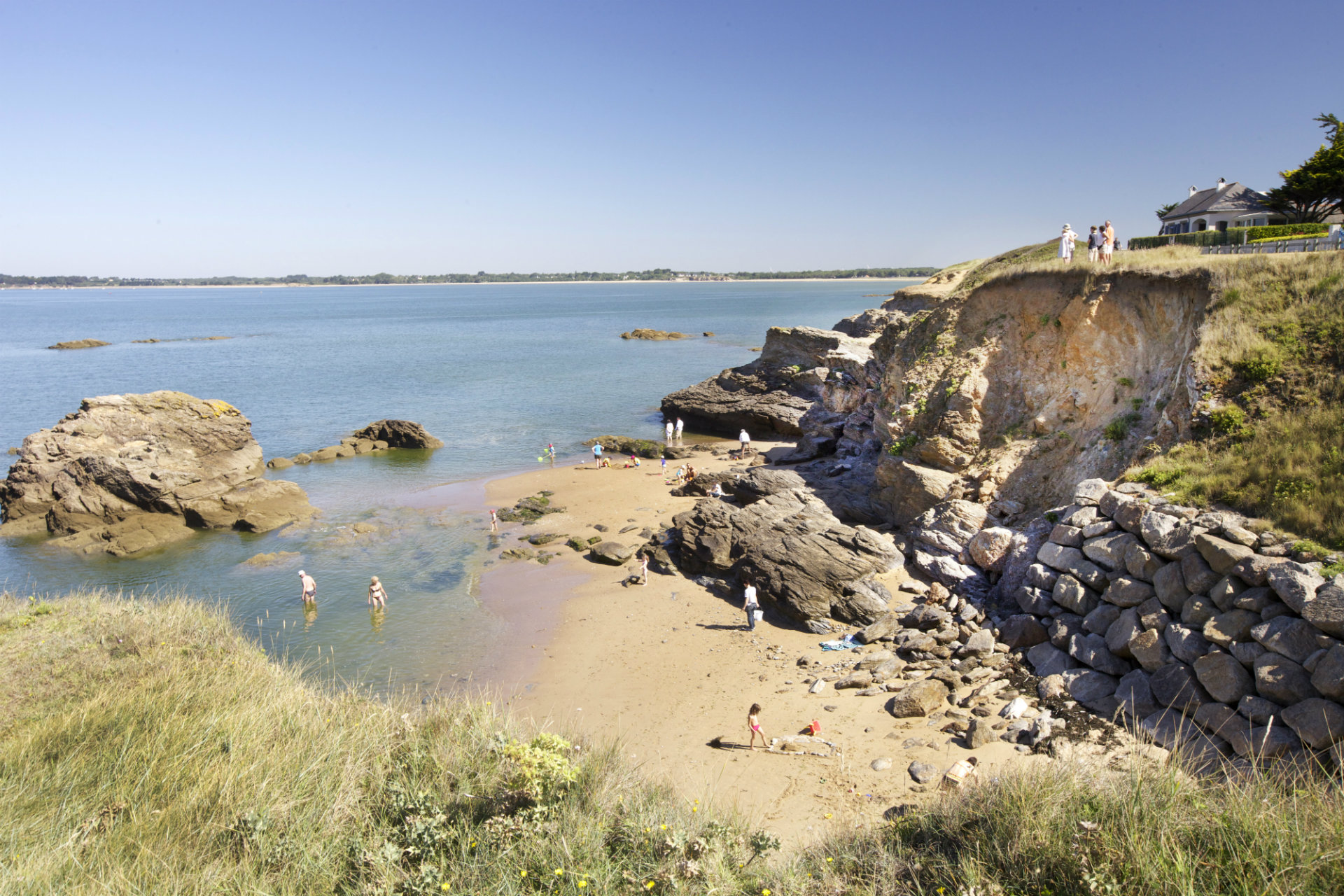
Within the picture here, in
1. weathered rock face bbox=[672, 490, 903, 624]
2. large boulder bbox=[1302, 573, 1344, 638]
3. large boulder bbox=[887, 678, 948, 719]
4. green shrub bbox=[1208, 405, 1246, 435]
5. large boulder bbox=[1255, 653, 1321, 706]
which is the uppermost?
green shrub bbox=[1208, 405, 1246, 435]

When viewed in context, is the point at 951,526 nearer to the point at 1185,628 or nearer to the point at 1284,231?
the point at 1185,628

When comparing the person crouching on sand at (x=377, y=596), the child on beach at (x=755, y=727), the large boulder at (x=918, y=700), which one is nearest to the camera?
the child on beach at (x=755, y=727)

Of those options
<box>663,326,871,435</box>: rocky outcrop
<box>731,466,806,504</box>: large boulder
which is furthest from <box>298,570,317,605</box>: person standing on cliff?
<box>663,326,871,435</box>: rocky outcrop

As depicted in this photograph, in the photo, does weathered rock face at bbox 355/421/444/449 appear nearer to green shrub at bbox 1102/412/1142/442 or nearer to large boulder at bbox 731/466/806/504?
large boulder at bbox 731/466/806/504

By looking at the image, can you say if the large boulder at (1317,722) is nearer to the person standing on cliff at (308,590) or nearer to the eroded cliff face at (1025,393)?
the eroded cliff face at (1025,393)

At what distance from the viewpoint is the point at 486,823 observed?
22.1ft

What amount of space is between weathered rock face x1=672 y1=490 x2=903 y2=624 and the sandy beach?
0.54 meters

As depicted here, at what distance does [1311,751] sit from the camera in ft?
27.4

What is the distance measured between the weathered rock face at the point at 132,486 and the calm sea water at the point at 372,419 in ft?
3.17

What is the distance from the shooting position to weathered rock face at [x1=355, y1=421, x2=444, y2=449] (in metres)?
35.6

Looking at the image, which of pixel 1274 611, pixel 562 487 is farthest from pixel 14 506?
pixel 1274 611

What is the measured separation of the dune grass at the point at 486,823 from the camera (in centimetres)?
563

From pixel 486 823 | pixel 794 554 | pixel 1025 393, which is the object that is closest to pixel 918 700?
pixel 794 554

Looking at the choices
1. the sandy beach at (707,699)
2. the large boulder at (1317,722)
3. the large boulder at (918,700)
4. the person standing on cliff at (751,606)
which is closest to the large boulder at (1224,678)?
the large boulder at (1317,722)
